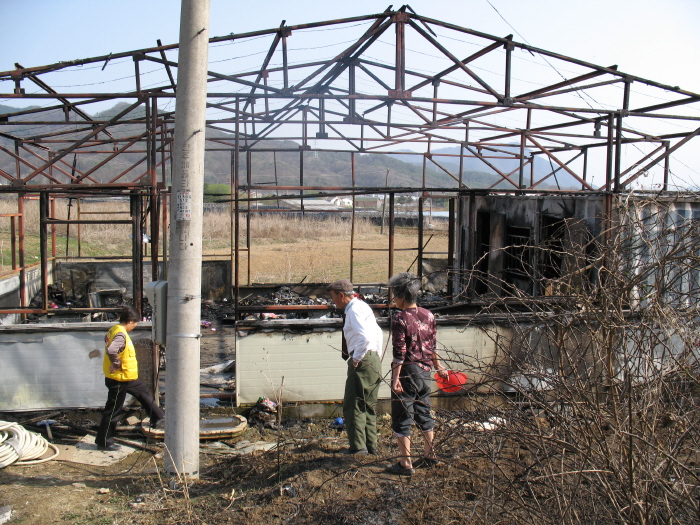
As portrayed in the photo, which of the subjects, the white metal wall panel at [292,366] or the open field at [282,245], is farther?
the open field at [282,245]

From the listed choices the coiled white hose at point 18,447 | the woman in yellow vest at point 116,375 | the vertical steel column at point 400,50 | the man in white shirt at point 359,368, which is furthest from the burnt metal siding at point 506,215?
the coiled white hose at point 18,447

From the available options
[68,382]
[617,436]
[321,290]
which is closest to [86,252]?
[321,290]

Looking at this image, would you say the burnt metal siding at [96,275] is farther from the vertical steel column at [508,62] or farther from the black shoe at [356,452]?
the black shoe at [356,452]

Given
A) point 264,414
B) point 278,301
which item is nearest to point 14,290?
point 278,301

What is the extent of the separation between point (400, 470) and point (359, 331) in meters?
1.25

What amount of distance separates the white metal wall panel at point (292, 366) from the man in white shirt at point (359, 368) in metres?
1.39

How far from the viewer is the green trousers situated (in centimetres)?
542

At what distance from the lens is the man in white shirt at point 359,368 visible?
5398 millimetres

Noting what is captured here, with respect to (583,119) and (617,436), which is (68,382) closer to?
(617,436)

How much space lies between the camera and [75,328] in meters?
6.68

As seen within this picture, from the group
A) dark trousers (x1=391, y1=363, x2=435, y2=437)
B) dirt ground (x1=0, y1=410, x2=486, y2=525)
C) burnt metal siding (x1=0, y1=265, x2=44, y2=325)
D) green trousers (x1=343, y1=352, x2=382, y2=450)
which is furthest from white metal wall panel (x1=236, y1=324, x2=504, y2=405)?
burnt metal siding (x1=0, y1=265, x2=44, y2=325)

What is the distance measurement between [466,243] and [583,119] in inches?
145

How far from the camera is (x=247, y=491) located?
4930mm

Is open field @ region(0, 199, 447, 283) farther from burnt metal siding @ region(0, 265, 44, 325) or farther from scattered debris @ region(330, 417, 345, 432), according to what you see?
scattered debris @ region(330, 417, 345, 432)
